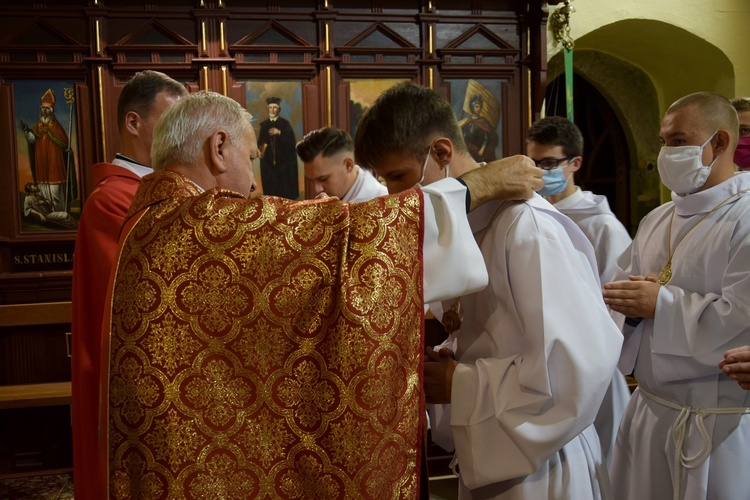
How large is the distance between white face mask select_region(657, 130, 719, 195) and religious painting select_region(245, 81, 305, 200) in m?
4.12

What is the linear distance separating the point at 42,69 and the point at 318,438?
5.69m

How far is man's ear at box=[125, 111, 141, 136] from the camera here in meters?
2.99

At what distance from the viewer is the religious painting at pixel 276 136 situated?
6.72m

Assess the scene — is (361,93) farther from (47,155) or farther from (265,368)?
(265,368)

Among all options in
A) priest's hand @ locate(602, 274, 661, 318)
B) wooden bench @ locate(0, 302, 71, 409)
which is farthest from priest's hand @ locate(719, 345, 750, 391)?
wooden bench @ locate(0, 302, 71, 409)

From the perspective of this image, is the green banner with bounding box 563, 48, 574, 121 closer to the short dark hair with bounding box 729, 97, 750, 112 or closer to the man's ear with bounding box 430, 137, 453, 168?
the short dark hair with bounding box 729, 97, 750, 112

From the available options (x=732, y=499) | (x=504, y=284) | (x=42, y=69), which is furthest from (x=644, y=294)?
(x=42, y=69)

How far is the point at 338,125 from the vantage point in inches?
271

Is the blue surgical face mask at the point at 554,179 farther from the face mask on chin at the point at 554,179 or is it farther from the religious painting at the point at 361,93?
the religious painting at the point at 361,93

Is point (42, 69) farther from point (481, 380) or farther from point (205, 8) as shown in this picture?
point (481, 380)

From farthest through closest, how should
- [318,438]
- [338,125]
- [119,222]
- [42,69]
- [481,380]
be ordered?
[338,125]
[42,69]
[119,222]
[481,380]
[318,438]

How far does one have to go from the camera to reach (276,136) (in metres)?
6.75

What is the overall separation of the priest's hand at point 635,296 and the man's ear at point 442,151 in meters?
1.15

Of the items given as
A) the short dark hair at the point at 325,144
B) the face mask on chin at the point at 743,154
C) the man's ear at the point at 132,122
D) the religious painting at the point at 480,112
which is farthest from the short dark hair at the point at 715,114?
the religious painting at the point at 480,112
